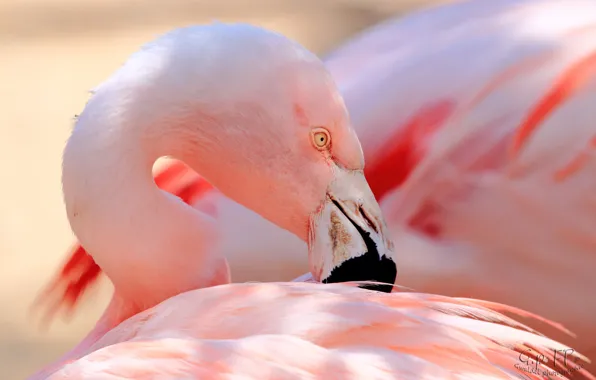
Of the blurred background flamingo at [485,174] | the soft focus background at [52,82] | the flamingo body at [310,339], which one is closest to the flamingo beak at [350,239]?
the flamingo body at [310,339]

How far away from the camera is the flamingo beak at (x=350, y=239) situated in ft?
6.16

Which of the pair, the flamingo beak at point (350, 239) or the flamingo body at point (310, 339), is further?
the flamingo beak at point (350, 239)

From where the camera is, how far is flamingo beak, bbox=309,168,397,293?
6.16 ft

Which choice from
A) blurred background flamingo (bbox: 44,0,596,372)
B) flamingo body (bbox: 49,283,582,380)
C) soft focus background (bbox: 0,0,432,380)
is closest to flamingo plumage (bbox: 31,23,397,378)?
flamingo body (bbox: 49,283,582,380)

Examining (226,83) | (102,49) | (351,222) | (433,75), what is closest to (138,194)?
(226,83)

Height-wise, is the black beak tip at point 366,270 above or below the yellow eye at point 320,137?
below

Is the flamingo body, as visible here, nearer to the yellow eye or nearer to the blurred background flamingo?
the yellow eye

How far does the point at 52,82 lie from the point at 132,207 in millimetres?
3305

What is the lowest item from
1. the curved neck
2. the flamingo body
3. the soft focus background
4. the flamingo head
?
the flamingo body

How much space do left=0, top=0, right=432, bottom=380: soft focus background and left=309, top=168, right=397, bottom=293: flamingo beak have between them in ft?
5.43

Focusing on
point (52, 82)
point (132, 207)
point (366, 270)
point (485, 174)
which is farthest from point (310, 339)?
point (52, 82)

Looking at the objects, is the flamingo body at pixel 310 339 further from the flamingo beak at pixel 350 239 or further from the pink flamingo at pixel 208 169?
the flamingo beak at pixel 350 239

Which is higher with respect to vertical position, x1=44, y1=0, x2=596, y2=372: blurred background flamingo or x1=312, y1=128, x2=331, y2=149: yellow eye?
x1=44, y1=0, x2=596, y2=372: blurred background flamingo

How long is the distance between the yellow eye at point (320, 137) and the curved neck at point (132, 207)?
0.69 ft
